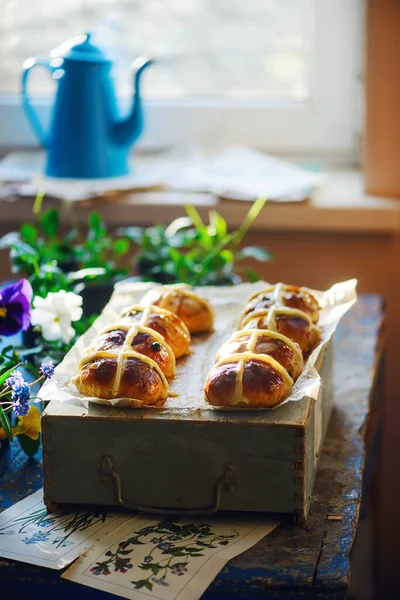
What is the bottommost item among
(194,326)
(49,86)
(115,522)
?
(115,522)

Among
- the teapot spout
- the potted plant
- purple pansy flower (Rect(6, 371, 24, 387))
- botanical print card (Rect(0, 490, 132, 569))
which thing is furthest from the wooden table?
the teapot spout

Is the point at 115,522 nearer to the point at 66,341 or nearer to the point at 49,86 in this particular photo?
the point at 66,341

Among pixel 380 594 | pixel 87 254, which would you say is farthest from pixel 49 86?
pixel 380 594

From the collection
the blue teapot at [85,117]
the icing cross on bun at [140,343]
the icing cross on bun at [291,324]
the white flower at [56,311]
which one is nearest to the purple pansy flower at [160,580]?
the icing cross on bun at [140,343]

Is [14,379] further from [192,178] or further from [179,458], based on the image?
[192,178]

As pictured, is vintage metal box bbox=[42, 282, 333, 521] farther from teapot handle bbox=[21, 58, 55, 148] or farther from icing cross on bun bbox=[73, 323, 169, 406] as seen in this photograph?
teapot handle bbox=[21, 58, 55, 148]

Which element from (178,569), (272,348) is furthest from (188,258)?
(178,569)
